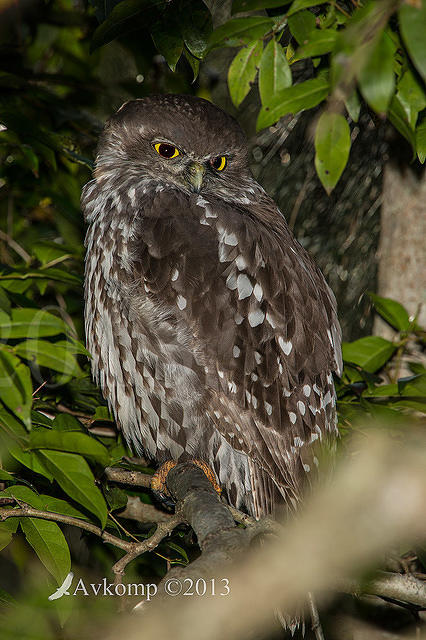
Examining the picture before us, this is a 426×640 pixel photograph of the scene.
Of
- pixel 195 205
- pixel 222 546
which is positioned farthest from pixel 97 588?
pixel 195 205

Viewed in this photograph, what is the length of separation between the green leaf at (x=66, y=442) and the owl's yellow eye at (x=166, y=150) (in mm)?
1559

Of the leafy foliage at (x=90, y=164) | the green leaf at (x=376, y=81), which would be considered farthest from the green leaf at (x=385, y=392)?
the green leaf at (x=376, y=81)

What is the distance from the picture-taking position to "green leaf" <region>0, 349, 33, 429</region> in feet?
5.11

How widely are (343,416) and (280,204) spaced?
159 cm

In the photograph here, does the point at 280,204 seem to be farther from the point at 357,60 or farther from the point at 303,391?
the point at 357,60

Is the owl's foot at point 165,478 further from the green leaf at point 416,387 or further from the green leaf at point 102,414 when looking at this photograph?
the green leaf at point 416,387

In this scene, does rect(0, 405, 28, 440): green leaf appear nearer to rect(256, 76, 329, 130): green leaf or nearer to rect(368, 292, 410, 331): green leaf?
rect(256, 76, 329, 130): green leaf

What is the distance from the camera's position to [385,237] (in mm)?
Answer: 3453

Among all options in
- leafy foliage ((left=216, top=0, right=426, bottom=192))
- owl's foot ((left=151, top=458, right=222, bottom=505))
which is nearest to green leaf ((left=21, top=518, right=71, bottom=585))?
owl's foot ((left=151, top=458, right=222, bottom=505))

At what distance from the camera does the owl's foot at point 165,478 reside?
2.51 m

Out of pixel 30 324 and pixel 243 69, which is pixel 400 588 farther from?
pixel 243 69

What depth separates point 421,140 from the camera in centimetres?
170

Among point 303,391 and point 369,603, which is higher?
point 303,391

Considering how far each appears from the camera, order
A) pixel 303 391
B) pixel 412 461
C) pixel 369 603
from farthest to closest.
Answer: pixel 369 603
pixel 303 391
pixel 412 461
